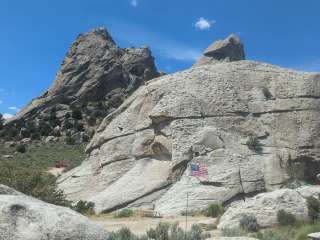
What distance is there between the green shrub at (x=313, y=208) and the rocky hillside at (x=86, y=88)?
55.5 m

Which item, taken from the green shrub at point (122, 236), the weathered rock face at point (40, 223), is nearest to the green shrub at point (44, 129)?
the green shrub at point (122, 236)

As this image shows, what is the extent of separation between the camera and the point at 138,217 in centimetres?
2378

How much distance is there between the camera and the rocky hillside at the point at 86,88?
258 ft

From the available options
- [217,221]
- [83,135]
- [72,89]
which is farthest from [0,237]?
[72,89]

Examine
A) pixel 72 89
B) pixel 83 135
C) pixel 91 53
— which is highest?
pixel 91 53

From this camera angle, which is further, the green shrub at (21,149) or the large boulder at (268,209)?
the green shrub at (21,149)

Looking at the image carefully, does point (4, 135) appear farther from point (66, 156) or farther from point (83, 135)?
point (66, 156)

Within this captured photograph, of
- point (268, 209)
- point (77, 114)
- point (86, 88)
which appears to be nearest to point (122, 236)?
point (268, 209)

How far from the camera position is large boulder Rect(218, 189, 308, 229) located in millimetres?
18719

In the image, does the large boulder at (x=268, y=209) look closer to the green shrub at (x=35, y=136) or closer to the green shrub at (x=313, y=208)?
the green shrub at (x=313, y=208)

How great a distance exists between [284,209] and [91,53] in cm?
7585

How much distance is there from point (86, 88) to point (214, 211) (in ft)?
215

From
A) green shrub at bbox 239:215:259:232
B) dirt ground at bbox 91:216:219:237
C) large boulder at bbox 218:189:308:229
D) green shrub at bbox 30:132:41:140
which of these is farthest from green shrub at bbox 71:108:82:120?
green shrub at bbox 239:215:259:232

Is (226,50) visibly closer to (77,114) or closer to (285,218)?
(77,114)
